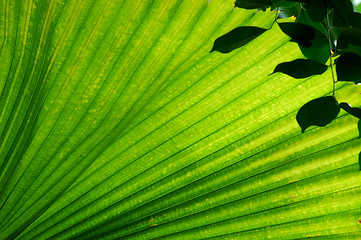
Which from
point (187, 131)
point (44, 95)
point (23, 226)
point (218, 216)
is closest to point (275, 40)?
point (187, 131)

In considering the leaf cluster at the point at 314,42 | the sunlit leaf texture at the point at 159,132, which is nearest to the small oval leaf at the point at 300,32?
the leaf cluster at the point at 314,42

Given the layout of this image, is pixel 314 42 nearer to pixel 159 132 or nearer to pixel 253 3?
pixel 253 3

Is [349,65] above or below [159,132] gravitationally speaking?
below

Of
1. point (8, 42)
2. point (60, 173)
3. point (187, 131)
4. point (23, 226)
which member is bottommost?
point (23, 226)

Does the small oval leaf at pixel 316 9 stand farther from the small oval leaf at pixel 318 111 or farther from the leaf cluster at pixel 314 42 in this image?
the small oval leaf at pixel 318 111

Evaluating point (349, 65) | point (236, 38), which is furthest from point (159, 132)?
point (349, 65)

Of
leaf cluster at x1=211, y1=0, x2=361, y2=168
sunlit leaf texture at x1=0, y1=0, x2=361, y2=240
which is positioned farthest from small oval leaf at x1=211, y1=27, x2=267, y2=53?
sunlit leaf texture at x1=0, y1=0, x2=361, y2=240

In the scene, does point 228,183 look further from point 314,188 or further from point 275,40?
point 275,40
